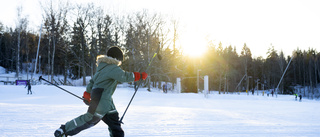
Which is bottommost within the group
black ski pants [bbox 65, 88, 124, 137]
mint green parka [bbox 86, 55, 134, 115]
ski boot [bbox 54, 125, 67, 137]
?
ski boot [bbox 54, 125, 67, 137]

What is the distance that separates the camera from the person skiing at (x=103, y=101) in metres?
3.35

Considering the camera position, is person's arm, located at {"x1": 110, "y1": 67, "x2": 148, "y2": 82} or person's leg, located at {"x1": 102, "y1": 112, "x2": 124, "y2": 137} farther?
person's leg, located at {"x1": 102, "y1": 112, "x2": 124, "y2": 137}

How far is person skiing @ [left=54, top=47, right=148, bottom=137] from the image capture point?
3.35 m

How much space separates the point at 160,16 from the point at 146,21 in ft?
6.95

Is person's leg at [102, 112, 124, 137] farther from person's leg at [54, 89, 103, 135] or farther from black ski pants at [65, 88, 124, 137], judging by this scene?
person's leg at [54, 89, 103, 135]

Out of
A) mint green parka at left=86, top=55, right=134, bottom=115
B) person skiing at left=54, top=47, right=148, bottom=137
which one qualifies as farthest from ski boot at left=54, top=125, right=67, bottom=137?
mint green parka at left=86, top=55, right=134, bottom=115

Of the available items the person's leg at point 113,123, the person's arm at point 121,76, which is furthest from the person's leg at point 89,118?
the person's arm at point 121,76

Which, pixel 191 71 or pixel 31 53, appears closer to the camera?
pixel 191 71

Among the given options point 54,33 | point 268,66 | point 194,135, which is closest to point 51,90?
point 54,33

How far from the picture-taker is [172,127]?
6219 mm

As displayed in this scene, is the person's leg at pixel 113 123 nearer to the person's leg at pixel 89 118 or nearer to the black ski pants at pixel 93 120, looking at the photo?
the black ski pants at pixel 93 120

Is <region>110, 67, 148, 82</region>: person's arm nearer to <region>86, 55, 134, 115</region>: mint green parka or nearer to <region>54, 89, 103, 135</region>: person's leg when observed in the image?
<region>86, 55, 134, 115</region>: mint green parka

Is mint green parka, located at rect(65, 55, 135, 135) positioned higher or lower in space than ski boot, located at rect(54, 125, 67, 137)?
higher

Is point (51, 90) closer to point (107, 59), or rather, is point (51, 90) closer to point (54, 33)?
point (54, 33)
